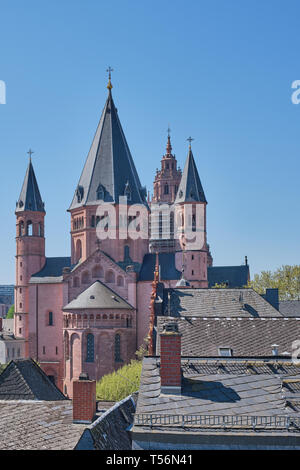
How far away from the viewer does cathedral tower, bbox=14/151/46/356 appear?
282ft

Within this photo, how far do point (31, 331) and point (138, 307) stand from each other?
48.4 feet

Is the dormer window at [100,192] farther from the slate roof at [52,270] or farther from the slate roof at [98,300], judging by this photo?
the slate roof at [98,300]

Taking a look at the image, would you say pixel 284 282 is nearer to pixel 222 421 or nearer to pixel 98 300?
pixel 98 300

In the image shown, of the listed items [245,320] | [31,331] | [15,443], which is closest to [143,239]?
[31,331]

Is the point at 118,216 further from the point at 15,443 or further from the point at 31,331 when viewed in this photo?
the point at 15,443

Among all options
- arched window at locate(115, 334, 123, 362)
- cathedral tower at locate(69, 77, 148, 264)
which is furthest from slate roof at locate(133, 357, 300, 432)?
cathedral tower at locate(69, 77, 148, 264)

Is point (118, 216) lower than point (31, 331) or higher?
higher

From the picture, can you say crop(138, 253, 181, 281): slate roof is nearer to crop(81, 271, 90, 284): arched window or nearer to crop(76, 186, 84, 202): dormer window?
crop(81, 271, 90, 284): arched window

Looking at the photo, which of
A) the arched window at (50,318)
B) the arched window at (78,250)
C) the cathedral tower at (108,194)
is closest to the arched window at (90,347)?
the arched window at (50,318)

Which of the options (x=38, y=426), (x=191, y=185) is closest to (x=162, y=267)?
(x=191, y=185)

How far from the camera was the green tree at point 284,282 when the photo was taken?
310 ft

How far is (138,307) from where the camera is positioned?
73875 mm

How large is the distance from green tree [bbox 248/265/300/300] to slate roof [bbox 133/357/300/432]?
76.8 m

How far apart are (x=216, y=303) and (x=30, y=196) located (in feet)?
143
